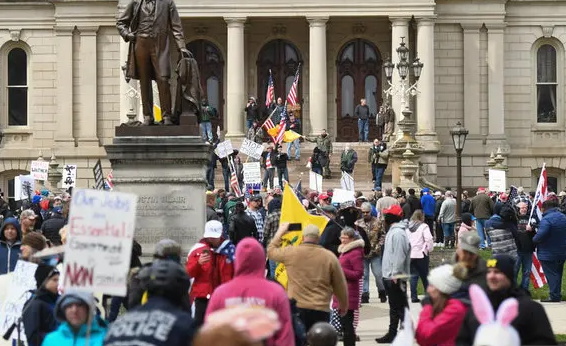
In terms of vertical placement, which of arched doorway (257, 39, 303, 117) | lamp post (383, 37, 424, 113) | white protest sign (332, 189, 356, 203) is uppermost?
arched doorway (257, 39, 303, 117)

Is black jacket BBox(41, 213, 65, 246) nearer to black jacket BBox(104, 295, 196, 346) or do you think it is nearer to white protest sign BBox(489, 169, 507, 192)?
black jacket BBox(104, 295, 196, 346)

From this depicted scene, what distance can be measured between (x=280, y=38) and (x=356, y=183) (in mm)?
11183

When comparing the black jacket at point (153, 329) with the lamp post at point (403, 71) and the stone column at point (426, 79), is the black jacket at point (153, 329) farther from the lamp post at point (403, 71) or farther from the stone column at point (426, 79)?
the stone column at point (426, 79)

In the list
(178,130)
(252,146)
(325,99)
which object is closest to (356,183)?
(325,99)

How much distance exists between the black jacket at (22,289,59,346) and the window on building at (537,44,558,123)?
48493mm

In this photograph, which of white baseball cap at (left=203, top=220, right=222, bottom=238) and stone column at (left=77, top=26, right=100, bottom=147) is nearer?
white baseball cap at (left=203, top=220, right=222, bottom=238)

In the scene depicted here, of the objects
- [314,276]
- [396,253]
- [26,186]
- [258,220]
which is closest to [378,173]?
[26,186]

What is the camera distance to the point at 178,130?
1911 centimetres

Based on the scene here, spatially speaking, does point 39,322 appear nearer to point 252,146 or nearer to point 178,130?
point 178,130

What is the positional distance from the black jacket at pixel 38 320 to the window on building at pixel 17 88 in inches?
1888

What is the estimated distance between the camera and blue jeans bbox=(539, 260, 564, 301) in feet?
74.2

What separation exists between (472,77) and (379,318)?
123ft

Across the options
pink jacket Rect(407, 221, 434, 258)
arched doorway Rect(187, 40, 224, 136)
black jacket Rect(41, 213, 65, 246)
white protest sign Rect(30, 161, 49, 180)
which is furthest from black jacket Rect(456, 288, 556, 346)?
arched doorway Rect(187, 40, 224, 136)

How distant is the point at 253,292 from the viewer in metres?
10.6
